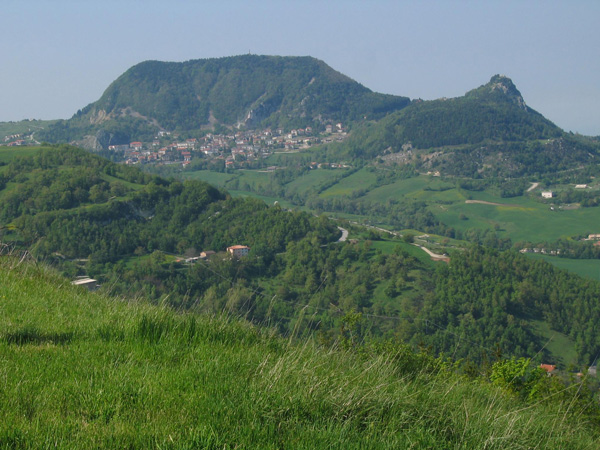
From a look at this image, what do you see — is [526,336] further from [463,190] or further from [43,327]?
[463,190]

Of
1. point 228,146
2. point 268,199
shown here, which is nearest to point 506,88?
point 228,146

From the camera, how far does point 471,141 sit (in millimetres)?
118062

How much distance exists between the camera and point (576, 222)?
6806 cm

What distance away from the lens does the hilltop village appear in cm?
12862

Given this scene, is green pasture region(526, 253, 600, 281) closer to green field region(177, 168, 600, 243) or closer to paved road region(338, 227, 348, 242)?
green field region(177, 168, 600, 243)

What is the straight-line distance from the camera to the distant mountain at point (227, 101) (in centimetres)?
17038

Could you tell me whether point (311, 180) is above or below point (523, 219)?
above

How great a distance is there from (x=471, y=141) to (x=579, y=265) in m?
69.8

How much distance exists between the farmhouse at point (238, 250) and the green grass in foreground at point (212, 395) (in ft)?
115

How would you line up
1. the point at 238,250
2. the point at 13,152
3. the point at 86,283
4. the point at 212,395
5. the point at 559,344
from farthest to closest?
the point at 13,152 < the point at 238,250 < the point at 559,344 < the point at 86,283 < the point at 212,395

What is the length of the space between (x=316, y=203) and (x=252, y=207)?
41246mm

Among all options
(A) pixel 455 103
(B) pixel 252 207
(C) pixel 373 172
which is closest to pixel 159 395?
(B) pixel 252 207

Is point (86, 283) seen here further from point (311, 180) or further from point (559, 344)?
point (311, 180)

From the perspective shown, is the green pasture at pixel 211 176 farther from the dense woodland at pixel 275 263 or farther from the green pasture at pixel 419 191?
the dense woodland at pixel 275 263
